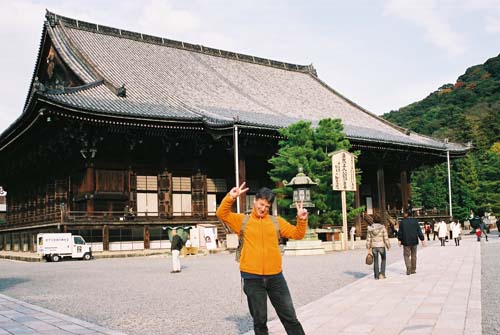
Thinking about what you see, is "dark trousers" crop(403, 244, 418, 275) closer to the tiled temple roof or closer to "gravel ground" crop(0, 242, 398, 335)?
"gravel ground" crop(0, 242, 398, 335)

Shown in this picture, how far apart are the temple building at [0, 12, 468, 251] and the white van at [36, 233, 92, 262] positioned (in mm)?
1166

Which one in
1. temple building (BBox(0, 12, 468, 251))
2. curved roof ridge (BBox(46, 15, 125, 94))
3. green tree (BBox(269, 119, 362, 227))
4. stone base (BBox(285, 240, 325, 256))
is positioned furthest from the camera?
curved roof ridge (BBox(46, 15, 125, 94))

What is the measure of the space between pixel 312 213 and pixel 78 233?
12355mm

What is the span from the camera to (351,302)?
9.40 meters

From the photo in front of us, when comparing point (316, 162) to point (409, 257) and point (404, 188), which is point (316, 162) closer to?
point (409, 257)

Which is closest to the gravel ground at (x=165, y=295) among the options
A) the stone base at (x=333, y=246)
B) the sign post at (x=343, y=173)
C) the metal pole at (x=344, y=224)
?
the metal pole at (x=344, y=224)

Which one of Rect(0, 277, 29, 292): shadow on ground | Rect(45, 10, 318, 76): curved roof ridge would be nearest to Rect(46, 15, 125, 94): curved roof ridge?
Rect(45, 10, 318, 76): curved roof ridge

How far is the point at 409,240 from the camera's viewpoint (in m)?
13.9

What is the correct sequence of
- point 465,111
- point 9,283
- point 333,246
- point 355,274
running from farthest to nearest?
point 465,111 < point 333,246 < point 9,283 < point 355,274

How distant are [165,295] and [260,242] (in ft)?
21.6

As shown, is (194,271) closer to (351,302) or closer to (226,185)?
(351,302)

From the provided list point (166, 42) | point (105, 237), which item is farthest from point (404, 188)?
point (105, 237)

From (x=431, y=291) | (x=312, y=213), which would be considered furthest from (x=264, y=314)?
(x=312, y=213)

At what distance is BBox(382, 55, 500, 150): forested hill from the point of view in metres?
79.7
